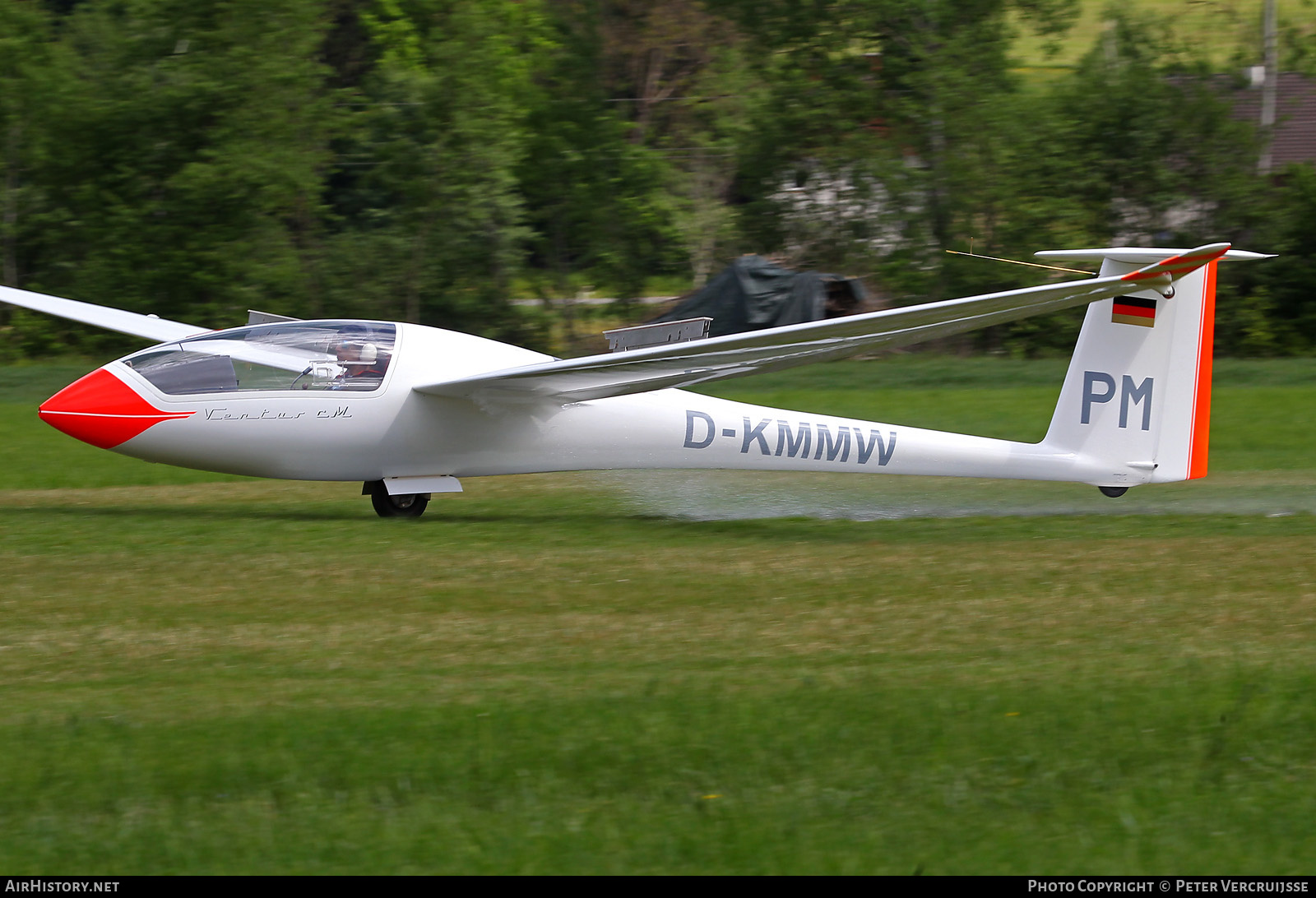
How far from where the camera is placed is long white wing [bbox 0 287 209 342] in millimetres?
14461

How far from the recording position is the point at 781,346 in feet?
34.7

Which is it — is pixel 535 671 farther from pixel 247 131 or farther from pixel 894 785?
pixel 247 131

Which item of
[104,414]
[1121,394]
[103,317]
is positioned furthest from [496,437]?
[1121,394]

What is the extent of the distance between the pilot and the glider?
0.05ft

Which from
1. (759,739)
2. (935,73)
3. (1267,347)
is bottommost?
(759,739)

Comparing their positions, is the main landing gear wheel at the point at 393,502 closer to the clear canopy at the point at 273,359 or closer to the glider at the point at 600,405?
the glider at the point at 600,405

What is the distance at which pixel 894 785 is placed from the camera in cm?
541

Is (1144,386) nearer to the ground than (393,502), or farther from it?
farther from it

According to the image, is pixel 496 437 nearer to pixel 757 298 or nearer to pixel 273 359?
pixel 273 359

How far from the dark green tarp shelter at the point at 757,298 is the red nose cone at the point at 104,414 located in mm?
15898

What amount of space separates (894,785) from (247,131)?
2529 cm

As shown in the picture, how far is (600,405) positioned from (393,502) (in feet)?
6.63
